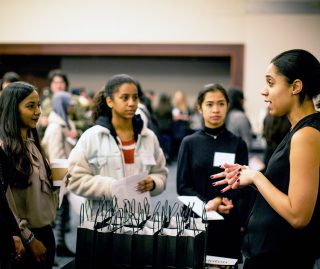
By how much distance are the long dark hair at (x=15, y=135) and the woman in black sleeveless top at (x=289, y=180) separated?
3.23ft

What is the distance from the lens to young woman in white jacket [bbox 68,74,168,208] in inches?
98.3

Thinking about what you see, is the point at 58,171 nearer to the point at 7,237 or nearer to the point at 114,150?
the point at 114,150

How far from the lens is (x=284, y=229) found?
1545 mm

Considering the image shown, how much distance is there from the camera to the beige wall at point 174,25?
9.58 m

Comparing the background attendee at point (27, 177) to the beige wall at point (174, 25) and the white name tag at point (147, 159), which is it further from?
the beige wall at point (174, 25)

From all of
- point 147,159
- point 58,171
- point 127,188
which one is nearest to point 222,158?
point 147,159

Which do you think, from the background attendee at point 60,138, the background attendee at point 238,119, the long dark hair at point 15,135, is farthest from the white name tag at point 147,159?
the background attendee at point 238,119

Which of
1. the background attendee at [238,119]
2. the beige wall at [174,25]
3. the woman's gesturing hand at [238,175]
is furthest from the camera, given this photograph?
the beige wall at [174,25]

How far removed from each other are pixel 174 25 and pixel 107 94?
7.53m

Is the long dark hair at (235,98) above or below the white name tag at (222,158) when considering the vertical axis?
above

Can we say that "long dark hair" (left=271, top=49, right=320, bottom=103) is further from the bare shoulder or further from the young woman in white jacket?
the young woman in white jacket

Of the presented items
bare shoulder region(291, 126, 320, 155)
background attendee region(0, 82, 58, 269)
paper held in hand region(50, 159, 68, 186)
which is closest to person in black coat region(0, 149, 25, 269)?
background attendee region(0, 82, 58, 269)

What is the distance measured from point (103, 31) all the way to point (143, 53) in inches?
38.4

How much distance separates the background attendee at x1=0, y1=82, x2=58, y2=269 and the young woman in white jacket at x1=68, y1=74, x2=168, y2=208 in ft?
0.95
